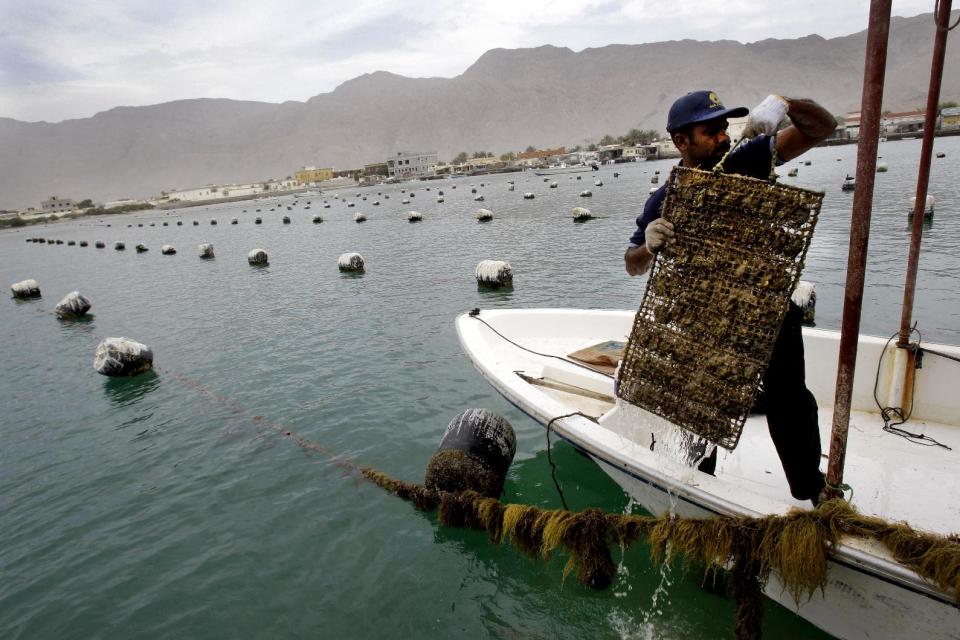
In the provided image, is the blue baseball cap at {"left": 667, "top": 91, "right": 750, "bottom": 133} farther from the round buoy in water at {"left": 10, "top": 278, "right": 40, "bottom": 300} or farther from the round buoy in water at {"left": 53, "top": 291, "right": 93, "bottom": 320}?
the round buoy in water at {"left": 10, "top": 278, "right": 40, "bottom": 300}

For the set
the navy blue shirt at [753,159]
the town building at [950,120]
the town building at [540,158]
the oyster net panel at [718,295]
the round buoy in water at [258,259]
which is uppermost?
the town building at [540,158]

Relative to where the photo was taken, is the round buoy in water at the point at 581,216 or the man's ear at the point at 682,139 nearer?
the man's ear at the point at 682,139

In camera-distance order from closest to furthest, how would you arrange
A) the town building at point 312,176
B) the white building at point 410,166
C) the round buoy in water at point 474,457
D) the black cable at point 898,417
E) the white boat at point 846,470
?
the white boat at point 846,470
the black cable at point 898,417
the round buoy in water at point 474,457
the white building at point 410,166
the town building at point 312,176

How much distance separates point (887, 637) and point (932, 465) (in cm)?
189

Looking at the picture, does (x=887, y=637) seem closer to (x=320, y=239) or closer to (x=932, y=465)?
(x=932, y=465)

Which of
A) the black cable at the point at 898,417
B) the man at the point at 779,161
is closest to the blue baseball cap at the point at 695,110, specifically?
the man at the point at 779,161

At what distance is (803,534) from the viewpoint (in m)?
2.99

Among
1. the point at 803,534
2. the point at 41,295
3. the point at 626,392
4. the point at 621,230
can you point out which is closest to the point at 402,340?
the point at 626,392

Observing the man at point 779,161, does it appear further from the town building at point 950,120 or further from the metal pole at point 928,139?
the town building at point 950,120

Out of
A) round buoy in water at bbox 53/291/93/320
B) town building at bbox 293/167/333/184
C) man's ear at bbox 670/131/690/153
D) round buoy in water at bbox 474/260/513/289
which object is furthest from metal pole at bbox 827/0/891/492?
town building at bbox 293/167/333/184

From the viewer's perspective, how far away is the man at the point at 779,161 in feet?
10.3

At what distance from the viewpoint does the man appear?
124 inches

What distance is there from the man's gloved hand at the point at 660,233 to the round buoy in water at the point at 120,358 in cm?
1218

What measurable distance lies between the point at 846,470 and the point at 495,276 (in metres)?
12.8
